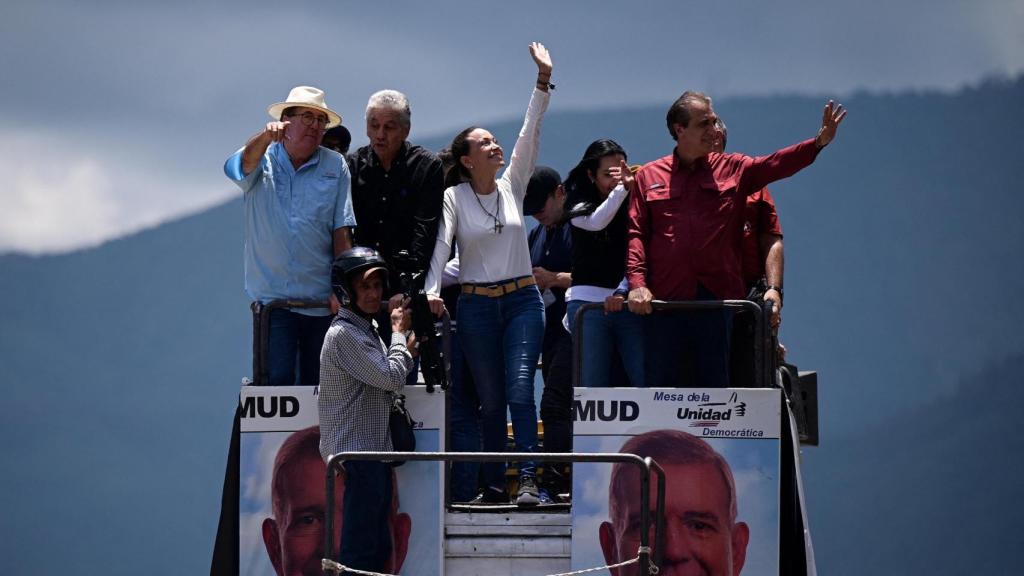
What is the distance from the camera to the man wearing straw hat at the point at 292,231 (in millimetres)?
6051

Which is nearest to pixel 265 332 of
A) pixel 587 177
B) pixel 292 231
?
pixel 292 231

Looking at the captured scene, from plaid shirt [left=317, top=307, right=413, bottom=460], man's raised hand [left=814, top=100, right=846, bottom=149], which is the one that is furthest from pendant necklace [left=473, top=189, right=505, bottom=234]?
man's raised hand [left=814, top=100, right=846, bottom=149]

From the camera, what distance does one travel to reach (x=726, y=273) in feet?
19.4

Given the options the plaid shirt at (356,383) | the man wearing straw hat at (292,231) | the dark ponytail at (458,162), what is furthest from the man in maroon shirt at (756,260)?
the man wearing straw hat at (292,231)

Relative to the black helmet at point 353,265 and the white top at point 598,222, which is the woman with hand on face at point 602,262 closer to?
the white top at point 598,222

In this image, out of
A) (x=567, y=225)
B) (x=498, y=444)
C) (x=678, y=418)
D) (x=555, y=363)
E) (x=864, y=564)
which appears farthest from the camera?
(x=864, y=564)

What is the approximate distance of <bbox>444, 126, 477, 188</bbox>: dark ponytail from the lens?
250 inches

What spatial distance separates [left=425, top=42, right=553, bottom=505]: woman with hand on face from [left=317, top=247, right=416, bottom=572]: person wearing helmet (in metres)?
0.65

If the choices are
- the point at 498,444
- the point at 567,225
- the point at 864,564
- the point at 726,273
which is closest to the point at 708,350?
the point at 726,273

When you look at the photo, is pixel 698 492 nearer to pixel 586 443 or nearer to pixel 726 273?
pixel 586 443

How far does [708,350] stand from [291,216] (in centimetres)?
199

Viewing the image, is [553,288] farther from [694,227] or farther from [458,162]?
[694,227]

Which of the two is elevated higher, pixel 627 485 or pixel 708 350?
pixel 708 350

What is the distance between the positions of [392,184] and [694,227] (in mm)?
1479
